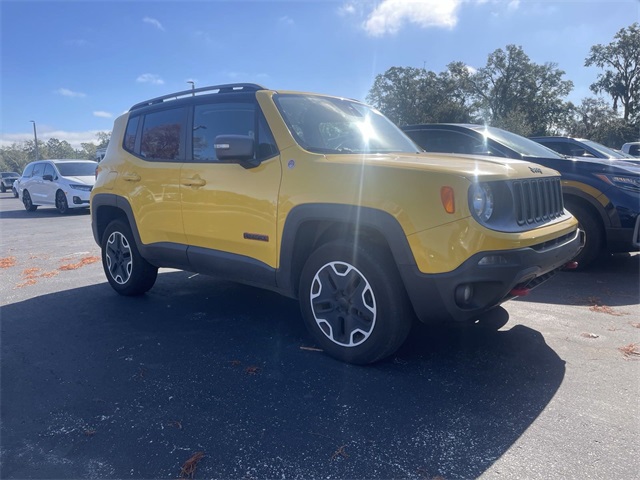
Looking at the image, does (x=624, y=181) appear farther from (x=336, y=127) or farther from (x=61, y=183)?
(x=61, y=183)

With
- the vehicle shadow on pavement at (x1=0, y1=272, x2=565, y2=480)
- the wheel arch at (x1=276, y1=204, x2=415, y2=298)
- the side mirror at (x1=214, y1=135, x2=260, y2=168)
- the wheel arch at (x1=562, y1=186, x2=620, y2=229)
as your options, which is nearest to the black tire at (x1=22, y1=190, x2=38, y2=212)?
the vehicle shadow on pavement at (x1=0, y1=272, x2=565, y2=480)

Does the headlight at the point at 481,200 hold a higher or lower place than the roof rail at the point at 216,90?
lower

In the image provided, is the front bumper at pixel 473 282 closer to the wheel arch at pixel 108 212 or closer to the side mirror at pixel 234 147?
the side mirror at pixel 234 147

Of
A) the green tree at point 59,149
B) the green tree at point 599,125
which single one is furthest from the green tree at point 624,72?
the green tree at point 59,149

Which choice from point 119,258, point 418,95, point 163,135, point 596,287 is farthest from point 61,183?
point 418,95

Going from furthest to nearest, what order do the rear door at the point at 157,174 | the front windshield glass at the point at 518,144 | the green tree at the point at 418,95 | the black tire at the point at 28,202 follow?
the green tree at the point at 418,95, the black tire at the point at 28,202, the front windshield glass at the point at 518,144, the rear door at the point at 157,174

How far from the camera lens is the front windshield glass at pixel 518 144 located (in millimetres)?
6207

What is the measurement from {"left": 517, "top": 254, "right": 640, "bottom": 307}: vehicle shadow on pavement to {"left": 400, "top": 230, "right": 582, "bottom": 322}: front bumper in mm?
2187

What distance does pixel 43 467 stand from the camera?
237cm

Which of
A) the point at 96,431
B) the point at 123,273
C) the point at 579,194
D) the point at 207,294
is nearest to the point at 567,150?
the point at 579,194

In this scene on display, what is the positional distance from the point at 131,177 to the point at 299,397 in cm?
310

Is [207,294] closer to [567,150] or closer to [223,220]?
[223,220]

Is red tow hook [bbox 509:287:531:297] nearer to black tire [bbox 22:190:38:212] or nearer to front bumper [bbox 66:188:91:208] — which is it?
front bumper [bbox 66:188:91:208]

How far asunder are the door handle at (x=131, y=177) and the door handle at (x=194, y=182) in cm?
80
